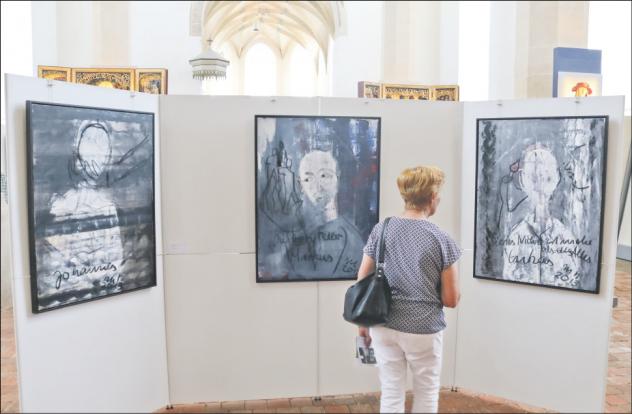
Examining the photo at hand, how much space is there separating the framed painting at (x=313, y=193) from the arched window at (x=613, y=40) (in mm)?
7934

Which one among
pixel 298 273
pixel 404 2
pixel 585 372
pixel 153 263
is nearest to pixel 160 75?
pixel 153 263

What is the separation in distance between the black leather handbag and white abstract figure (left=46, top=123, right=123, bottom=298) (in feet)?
5.47

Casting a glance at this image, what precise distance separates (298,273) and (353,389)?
0.98 m

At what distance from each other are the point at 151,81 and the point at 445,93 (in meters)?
2.34

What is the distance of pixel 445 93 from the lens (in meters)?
5.08

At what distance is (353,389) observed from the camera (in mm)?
4547

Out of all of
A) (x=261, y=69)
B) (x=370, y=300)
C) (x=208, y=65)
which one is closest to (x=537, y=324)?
(x=370, y=300)

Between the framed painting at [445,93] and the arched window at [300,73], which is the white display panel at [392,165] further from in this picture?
the arched window at [300,73]

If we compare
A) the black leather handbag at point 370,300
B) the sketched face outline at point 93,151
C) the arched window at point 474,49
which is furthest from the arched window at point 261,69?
the black leather handbag at point 370,300

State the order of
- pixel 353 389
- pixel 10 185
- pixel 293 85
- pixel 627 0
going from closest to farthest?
pixel 10 185 < pixel 353 389 < pixel 627 0 < pixel 293 85

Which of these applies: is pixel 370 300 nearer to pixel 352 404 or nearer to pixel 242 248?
pixel 242 248

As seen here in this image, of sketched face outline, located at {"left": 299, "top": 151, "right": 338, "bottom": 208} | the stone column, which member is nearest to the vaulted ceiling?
the stone column

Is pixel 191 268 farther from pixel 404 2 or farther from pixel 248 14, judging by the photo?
pixel 248 14

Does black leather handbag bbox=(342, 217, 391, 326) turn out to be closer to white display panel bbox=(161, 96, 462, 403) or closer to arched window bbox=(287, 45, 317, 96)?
white display panel bbox=(161, 96, 462, 403)
